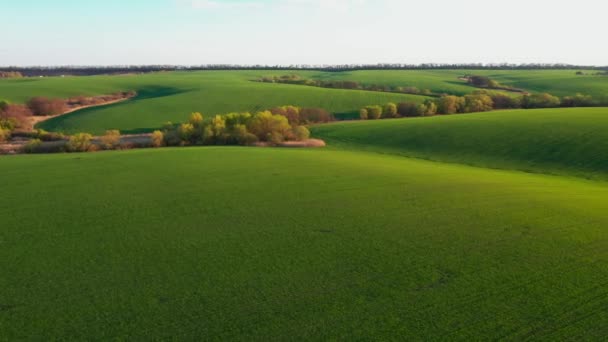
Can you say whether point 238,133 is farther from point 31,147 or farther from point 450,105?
point 450,105

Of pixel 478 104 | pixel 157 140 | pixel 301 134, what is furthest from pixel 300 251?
pixel 478 104

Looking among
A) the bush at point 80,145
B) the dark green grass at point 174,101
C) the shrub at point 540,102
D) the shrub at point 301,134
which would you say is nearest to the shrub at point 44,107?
the dark green grass at point 174,101

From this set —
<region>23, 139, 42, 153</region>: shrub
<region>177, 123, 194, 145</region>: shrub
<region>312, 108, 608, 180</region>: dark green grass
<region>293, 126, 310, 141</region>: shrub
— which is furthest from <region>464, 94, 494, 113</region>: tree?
<region>23, 139, 42, 153</region>: shrub

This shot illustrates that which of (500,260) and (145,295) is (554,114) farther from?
(145,295)

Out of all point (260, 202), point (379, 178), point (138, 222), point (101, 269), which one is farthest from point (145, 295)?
point (379, 178)

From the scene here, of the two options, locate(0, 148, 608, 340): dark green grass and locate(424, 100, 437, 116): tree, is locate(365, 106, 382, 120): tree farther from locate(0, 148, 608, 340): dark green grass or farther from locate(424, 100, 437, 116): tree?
locate(0, 148, 608, 340): dark green grass
